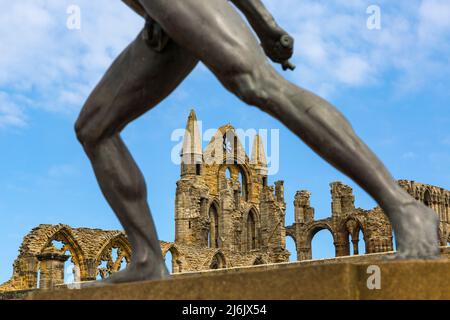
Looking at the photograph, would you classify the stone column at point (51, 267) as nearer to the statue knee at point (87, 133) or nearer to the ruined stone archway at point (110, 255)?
the ruined stone archway at point (110, 255)

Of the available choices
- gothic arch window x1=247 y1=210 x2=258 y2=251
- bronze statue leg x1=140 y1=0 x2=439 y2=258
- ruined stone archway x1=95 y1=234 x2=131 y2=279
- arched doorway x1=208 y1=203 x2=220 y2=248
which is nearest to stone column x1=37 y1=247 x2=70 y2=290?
ruined stone archway x1=95 y1=234 x2=131 y2=279

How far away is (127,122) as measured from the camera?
284cm

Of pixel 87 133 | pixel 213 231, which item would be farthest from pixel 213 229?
pixel 87 133

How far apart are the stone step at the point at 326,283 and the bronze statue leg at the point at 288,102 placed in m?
0.18

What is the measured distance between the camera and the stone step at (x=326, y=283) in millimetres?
1910

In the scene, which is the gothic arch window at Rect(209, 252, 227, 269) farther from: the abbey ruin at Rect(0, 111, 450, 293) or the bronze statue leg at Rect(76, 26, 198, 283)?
the bronze statue leg at Rect(76, 26, 198, 283)

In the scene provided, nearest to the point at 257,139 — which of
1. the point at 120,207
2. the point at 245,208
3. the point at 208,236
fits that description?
the point at 245,208

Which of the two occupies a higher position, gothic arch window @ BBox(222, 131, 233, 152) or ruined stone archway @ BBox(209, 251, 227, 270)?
gothic arch window @ BBox(222, 131, 233, 152)

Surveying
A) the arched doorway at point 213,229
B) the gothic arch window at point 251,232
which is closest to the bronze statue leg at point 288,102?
the arched doorway at point 213,229

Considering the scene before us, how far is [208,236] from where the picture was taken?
1673 inches

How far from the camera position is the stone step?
1910mm

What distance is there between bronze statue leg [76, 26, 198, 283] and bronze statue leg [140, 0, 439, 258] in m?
0.34

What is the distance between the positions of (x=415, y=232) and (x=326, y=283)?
43 cm
